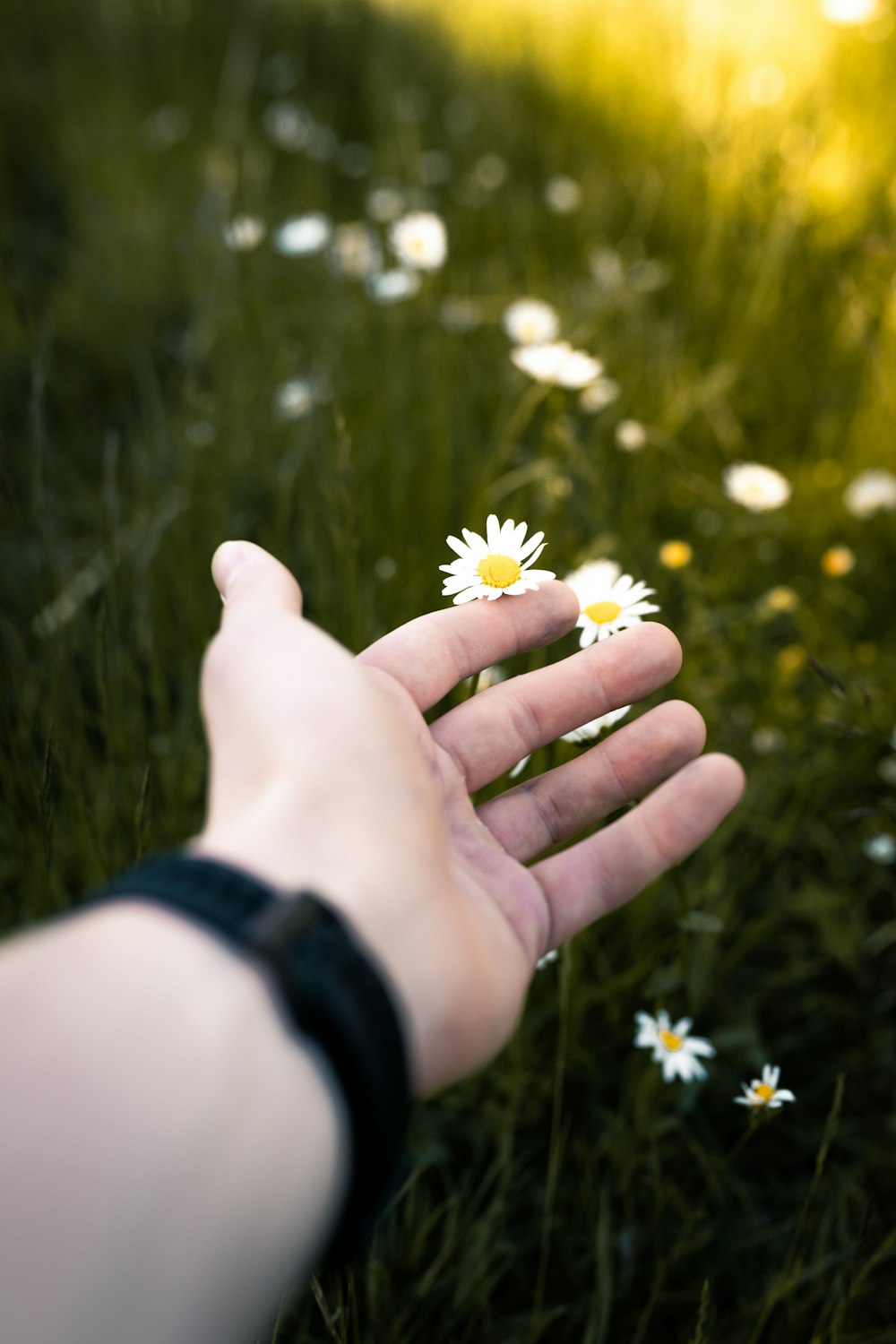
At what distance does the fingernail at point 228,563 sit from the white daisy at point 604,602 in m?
0.38

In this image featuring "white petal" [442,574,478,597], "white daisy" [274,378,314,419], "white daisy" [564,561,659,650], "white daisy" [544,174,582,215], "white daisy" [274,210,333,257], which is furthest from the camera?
"white daisy" [544,174,582,215]

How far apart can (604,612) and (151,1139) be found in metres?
0.79

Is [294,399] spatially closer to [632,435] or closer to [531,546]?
[632,435]

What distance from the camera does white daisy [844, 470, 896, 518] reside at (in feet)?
5.92

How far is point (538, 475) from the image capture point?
1.47 meters

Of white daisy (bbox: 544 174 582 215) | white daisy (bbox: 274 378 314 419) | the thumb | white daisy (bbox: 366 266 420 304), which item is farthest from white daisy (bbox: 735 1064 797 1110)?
white daisy (bbox: 544 174 582 215)

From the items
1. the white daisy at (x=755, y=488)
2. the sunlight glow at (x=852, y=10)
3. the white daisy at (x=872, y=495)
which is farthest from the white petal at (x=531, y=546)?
the sunlight glow at (x=852, y=10)

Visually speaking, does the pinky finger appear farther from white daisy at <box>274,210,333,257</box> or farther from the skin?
white daisy at <box>274,210,333,257</box>

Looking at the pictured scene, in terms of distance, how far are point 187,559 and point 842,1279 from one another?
1241mm

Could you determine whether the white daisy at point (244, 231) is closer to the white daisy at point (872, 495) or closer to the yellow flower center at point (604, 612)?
the yellow flower center at point (604, 612)

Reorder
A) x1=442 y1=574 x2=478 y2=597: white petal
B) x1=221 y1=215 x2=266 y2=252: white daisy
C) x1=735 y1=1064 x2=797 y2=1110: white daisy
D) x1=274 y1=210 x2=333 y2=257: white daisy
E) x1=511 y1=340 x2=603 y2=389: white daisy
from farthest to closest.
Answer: x1=274 y1=210 x2=333 y2=257: white daisy, x1=221 y1=215 x2=266 y2=252: white daisy, x1=511 y1=340 x2=603 y2=389: white daisy, x1=442 y1=574 x2=478 y2=597: white petal, x1=735 y1=1064 x2=797 y2=1110: white daisy

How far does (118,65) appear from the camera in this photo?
3.37m

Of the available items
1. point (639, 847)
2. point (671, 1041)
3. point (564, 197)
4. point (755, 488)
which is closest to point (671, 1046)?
point (671, 1041)

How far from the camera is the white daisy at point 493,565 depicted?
103cm
